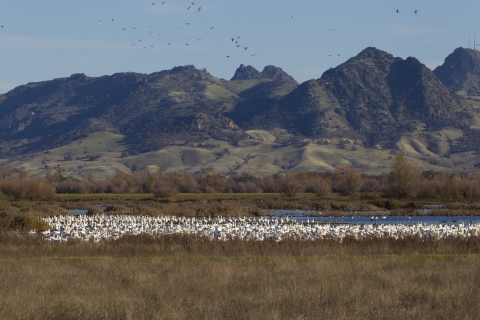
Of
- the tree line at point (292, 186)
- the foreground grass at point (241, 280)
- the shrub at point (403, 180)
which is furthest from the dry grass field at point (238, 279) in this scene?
the tree line at point (292, 186)

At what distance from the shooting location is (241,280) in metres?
22.7

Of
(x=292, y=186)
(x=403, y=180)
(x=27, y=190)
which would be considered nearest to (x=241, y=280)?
(x=403, y=180)

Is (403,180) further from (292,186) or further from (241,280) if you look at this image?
(241,280)

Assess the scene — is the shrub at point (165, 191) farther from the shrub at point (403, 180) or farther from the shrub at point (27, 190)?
the shrub at point (403, 180)

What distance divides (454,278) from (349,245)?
10.2 m

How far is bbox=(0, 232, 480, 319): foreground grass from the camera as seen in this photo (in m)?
18.2

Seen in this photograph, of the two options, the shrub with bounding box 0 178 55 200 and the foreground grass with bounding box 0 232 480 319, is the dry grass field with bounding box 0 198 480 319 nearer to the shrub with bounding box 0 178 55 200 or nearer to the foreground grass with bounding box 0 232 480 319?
the foreground grass with bounding box 0 232 480 319

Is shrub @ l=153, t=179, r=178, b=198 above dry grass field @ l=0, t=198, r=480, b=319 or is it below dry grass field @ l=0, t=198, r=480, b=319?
above

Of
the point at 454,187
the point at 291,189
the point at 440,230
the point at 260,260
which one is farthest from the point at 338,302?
the point at 291,189

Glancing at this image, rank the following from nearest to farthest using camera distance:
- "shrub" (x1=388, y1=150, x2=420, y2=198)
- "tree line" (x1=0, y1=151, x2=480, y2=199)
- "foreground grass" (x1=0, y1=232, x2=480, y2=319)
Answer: "foreground grass" (x1=0, y1=232, x2=480, y2=319)
"shrub" (x1=388, y1=150, x2=420, y2=198)
"tree line" (x1=0, y1=151, x2=480, y2=199)

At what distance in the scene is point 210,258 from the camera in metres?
29.0

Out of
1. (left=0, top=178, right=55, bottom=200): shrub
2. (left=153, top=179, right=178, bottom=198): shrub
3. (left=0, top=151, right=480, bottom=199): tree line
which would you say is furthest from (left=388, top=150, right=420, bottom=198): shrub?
(left=0, top=178, right=55, bottom=200): shrub

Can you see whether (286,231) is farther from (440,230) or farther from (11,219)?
(11,219)

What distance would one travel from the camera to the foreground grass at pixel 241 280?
→ 18.2m
